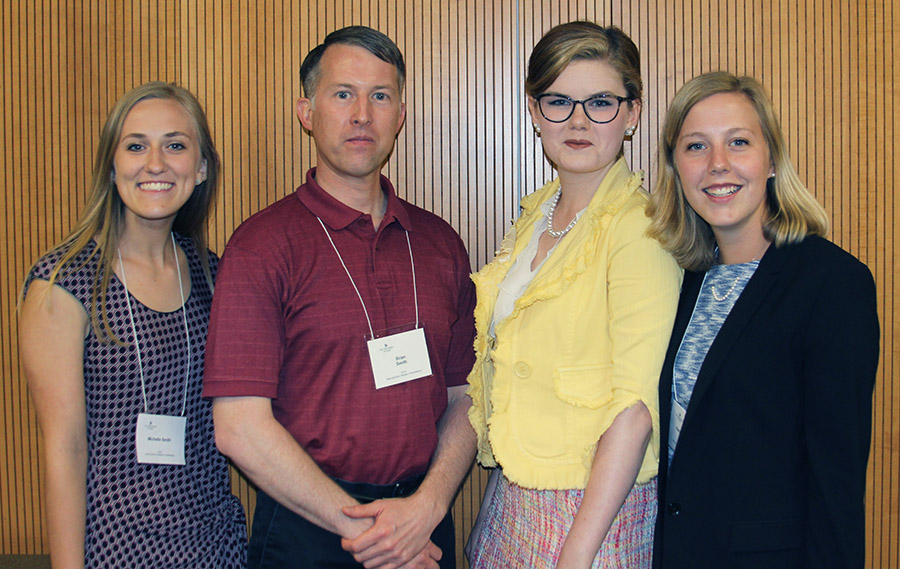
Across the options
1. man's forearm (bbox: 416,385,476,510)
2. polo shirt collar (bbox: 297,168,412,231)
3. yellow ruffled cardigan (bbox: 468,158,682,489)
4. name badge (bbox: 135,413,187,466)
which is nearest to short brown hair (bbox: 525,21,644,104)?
yellow ruffled cardigan (bbox: 468,158,682,489)

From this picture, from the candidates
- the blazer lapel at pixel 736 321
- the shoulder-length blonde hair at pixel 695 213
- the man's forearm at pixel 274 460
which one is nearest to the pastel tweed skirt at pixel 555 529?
the blazer lapel at pixel 736 321

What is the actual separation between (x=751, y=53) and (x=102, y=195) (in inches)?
104

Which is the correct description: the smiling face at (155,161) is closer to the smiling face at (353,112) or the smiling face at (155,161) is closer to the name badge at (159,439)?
the smiling face at (353,112)

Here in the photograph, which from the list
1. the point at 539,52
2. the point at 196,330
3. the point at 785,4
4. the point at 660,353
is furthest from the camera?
the point at 785,4

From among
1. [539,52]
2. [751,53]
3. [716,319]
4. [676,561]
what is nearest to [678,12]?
[751,53]

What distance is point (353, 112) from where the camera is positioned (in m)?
2.24

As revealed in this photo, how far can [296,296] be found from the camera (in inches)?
83.2

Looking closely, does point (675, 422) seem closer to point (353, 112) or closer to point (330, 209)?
point (330, 209)

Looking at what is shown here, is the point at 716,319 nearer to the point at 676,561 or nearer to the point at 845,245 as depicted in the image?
the point at 676,561

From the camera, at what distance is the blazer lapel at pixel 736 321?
1.69 m

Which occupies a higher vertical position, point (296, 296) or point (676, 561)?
point (296, 296)

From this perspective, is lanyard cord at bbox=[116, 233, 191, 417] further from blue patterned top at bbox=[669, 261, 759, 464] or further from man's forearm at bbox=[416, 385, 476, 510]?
blue patterned top at bbox=[669, 261, 759, 464]

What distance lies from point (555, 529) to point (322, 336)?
91 cm

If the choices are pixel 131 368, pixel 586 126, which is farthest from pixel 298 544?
pixel 586 126
